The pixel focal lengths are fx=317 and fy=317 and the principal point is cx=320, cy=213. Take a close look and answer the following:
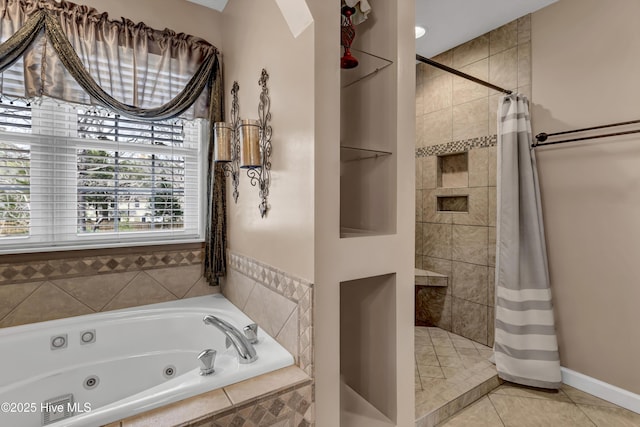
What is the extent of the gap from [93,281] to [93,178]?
675mm

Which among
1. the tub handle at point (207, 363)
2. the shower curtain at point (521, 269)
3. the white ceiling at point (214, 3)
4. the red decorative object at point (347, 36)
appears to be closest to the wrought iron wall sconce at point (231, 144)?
the white ceiling at point (214, 3)

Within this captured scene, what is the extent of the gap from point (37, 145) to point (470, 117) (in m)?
3.22

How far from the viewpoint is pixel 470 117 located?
112 inches

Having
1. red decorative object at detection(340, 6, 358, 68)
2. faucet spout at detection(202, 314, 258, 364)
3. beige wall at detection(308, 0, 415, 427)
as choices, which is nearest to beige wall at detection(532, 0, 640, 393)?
beige wall at detection(308, 0, 415, 427)

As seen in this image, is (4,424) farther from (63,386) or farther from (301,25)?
(301,25)

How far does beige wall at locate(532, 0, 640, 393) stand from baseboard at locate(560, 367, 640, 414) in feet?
0.12

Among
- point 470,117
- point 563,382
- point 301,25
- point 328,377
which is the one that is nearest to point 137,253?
point 328,377

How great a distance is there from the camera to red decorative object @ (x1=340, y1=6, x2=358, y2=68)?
1.50 metres

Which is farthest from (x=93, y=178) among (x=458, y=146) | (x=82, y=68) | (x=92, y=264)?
(x=458, y=146)

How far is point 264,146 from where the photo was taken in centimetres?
177

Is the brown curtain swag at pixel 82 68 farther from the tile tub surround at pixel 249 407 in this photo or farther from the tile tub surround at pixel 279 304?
the tile tub surround at pixel 249 407

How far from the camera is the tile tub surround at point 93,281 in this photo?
1.88 meters

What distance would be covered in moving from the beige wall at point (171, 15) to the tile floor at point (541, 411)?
10.2 ft

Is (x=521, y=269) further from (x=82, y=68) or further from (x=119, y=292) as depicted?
(x=82, y=68)
